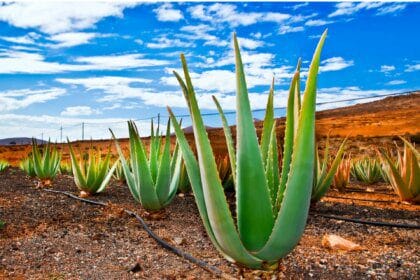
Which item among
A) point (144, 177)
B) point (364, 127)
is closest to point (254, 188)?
point (144, 177)

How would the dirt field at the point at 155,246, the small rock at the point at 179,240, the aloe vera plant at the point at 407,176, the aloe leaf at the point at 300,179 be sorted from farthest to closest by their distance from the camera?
the aloe vera plant at the point at 407,176
the small rock at the point at 179,240
the dirt field at the point at 155,246
the aloe leaf at the point at 300,179

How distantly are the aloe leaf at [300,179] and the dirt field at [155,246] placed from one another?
0.25 metres

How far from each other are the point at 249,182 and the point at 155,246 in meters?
1.85

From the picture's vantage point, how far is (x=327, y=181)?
423cm

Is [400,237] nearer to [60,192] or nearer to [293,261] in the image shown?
[293,261]

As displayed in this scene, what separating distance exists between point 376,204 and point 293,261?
3.29 m

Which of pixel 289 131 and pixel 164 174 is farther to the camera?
pixel 164 174

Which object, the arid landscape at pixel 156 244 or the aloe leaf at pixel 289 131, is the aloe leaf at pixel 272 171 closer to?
the aloe leaf at pixel 289 131

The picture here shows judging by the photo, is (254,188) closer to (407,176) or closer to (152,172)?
(152,172)

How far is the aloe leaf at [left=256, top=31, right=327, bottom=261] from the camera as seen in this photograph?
4.83 ft

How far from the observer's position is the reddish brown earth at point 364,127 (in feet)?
82.3

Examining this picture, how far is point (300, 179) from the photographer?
1513 millimetres

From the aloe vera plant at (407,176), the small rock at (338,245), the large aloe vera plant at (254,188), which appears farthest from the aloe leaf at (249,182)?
the aloe vera plant at (407,176)

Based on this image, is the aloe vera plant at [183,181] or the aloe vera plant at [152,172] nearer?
the aloe vera plant at [152,172]
